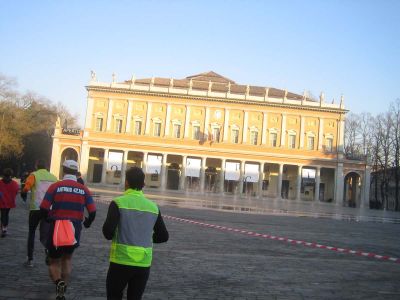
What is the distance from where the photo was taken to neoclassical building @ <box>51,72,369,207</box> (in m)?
62.0

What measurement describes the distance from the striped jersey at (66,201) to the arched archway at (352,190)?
5895cm

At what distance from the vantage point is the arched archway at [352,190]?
6194cm

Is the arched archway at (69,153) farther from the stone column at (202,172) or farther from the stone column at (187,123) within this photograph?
the stone column at (202,172)

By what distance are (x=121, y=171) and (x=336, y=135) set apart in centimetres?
3024

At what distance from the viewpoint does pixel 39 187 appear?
24.4ft

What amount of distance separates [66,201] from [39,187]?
7.05 ft

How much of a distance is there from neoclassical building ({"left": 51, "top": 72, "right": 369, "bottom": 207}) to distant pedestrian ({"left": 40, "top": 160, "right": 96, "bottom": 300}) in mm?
56131

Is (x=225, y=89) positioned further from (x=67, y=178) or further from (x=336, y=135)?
(x=67, y=178)

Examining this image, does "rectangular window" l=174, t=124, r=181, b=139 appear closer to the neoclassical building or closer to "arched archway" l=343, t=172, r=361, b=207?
the neoclassical building

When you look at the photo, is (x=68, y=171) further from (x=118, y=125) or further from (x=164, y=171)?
(x=118, y=125)

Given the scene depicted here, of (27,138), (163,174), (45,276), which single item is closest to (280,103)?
(163,174)

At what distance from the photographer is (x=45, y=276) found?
21.9 ft

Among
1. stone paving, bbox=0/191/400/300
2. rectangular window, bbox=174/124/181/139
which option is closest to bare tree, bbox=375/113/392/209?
rectangular window, bbox=174/124/181/139

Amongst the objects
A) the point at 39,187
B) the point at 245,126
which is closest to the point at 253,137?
the point at 245,126
